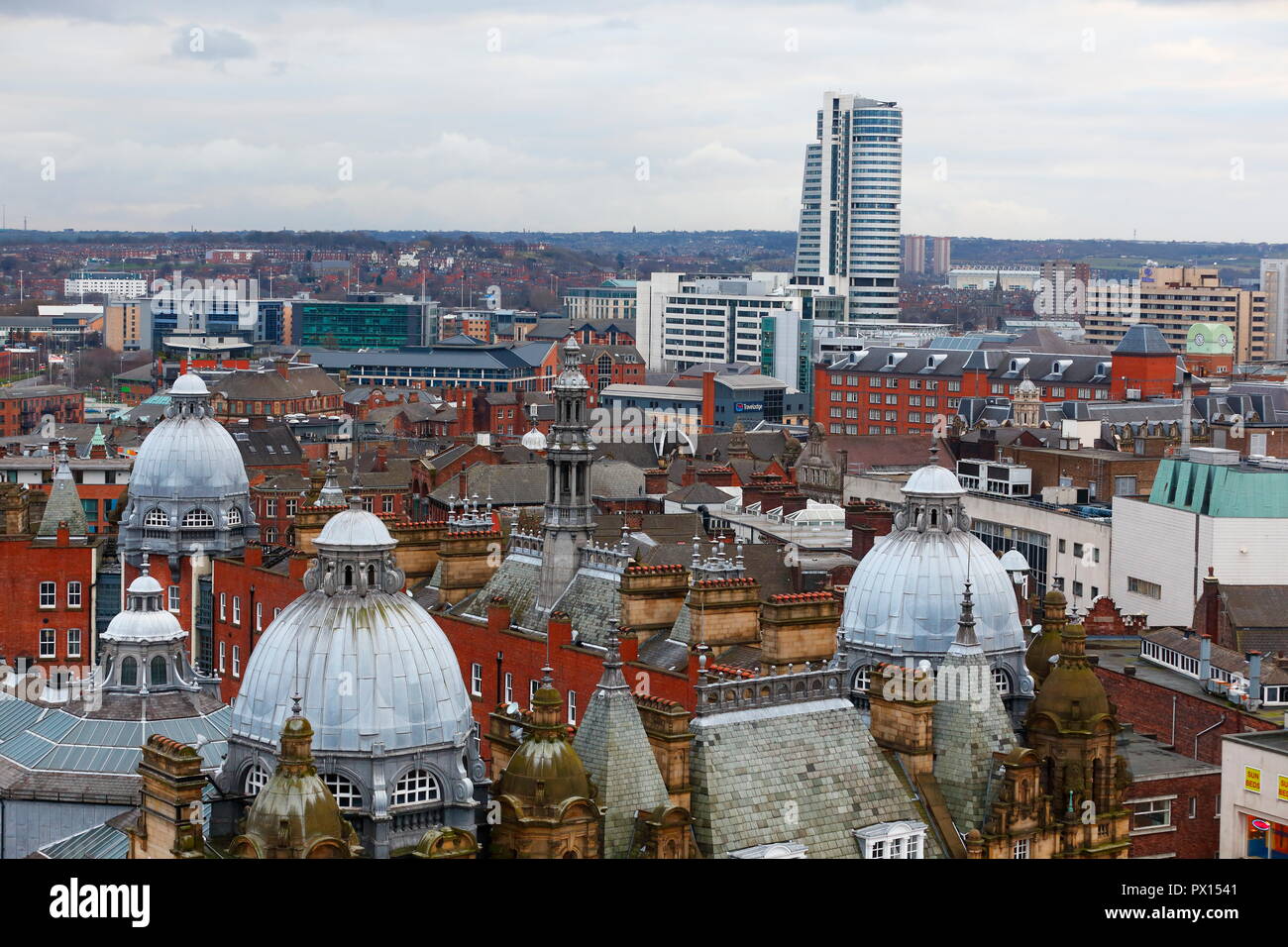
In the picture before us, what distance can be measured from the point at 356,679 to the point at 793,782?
31.8 ft

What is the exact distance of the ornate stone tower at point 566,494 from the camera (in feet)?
244

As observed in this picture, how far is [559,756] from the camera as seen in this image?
40.8 m

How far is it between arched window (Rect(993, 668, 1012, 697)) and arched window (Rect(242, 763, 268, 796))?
19.0 metres

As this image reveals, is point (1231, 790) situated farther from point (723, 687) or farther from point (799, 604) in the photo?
point (723, 687)

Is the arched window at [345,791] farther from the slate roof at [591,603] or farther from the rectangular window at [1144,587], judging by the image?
the rectangular window at [1144,587]

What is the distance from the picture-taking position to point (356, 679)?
4381 centimetres

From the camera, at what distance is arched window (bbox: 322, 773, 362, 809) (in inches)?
1704

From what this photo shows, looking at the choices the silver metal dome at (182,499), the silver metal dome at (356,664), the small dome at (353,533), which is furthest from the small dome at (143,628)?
the silver metal dome at (182,499)

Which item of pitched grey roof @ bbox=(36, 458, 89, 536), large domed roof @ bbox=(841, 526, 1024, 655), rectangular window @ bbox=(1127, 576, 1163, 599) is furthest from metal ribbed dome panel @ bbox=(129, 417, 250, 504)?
large domed roof @ bbox=(841, 526, 1024, 655)

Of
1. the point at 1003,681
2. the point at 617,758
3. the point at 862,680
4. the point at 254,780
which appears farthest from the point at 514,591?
the point at 617,758

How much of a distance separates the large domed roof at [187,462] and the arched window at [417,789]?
177 feet
